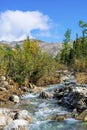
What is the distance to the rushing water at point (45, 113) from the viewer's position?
18766 mm

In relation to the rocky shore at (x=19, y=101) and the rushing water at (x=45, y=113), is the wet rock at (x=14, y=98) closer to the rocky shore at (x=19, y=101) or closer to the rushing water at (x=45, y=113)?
the rocky shore at (x=19, y=101)

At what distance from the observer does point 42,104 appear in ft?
84.7

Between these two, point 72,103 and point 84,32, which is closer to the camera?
point 72,103

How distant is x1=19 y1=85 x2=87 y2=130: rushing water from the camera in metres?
18.8

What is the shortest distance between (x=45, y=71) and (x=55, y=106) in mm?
11495

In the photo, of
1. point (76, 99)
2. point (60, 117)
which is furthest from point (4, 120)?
point (76, 99)

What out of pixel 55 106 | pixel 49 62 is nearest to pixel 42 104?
pixel 55 106

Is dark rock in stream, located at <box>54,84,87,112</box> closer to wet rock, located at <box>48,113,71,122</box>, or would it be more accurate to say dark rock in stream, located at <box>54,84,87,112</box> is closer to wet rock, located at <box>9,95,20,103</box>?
wet rock, located at <box>48,113,71,122</box>

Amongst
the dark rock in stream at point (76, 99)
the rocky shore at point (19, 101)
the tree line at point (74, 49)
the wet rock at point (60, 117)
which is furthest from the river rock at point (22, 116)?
the tree line at point (74, 49)

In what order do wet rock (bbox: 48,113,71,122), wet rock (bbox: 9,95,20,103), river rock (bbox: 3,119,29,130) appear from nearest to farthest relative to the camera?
river rock (bbox: 3,119,29,130) < wet rock (bbox: 48,113,71,122) < wet rock (bbox: 9,95,20,103)

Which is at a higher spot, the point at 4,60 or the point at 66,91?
the point at 4,60

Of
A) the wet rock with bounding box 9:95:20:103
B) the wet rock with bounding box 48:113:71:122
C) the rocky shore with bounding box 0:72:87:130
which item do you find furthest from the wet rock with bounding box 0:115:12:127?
the wet rock with bounding box 9:95:20:103

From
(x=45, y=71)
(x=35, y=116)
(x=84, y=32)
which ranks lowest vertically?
(x=35, y=116)

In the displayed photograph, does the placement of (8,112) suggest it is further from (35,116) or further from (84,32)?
(84,32)
